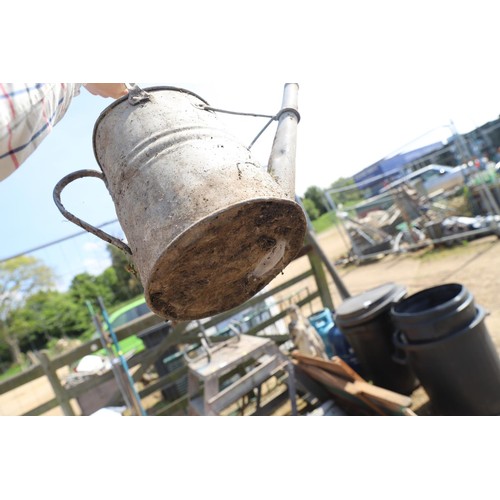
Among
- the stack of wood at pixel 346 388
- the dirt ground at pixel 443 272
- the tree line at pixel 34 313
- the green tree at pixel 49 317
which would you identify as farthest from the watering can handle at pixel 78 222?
the green tree at pixel 49 317

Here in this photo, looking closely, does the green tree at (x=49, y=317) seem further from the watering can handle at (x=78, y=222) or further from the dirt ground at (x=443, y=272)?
the watering can handle at (x=78, y=222)

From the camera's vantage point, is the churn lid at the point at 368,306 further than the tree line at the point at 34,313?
No

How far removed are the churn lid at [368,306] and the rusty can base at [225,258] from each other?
2.37 m

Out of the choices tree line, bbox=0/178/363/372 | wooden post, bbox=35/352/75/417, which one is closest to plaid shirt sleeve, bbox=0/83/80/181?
wooden post, bbox=35/352/75/417

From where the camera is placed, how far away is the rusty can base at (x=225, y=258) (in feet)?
2.50

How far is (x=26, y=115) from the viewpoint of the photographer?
958 millimetres

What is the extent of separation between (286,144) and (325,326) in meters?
3.46

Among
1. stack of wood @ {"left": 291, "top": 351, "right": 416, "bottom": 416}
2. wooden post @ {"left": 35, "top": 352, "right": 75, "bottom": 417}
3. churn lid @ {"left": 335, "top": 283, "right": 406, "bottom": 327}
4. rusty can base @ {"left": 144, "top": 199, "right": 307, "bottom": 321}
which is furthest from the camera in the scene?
wooden post @ {"left": 35, "top": 352, "right": 75, "bottom": 417}

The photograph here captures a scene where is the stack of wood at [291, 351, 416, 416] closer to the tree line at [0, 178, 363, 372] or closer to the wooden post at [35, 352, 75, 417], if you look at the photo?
the wooden post at [35, 352, 75, 417]

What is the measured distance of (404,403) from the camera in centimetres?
247

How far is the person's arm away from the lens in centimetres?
92

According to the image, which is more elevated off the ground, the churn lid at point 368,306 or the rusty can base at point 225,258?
the rusty can base at point 225,258
